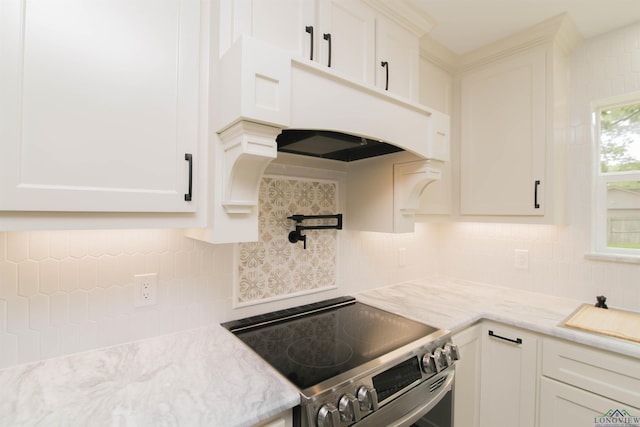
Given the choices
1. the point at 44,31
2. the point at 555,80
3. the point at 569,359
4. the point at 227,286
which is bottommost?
the point at 569,359

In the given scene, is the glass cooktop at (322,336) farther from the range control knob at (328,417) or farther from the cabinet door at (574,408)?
the cabinet door at (574,408)

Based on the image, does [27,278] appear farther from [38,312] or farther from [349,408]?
[349,408]

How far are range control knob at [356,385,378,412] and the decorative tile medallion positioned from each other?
67cm

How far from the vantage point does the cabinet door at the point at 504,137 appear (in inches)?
68.6

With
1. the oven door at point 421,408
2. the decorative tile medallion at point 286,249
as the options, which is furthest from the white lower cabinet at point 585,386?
the decorative tile medallion at point 286,249

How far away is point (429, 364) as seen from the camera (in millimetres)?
1177

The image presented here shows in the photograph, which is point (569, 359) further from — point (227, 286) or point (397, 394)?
point (227, 286)

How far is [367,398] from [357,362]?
131 millimetres

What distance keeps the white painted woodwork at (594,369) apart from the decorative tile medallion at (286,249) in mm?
1096

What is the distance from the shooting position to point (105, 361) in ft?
3.37

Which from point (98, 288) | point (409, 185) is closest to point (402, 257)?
point (409, 185)

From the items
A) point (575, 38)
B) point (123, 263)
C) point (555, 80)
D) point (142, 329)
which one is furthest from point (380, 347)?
point (575, 38)

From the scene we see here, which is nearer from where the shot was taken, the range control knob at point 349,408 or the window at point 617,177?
the range control knob at point 349,408

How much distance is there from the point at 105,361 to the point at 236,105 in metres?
0.95
